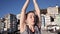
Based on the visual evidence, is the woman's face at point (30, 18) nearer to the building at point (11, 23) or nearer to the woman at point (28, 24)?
the woman at point (28, 24)

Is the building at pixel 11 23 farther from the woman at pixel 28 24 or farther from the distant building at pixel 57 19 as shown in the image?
the woman at pixel 28 24

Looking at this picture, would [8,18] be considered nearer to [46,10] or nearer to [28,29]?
[46,10]

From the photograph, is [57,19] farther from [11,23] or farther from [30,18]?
[30,18]

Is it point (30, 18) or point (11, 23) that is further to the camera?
point (11, 23)

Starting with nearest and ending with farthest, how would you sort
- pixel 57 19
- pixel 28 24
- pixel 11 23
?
1. pixel 28 24
2. pixel 57 19
3. pixel 11 23

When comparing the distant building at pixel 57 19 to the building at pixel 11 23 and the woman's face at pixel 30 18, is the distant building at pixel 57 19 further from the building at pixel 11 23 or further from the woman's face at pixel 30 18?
the woman's face at pixel 30 18

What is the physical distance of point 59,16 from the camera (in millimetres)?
7629

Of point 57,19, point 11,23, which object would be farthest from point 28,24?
point 11,23

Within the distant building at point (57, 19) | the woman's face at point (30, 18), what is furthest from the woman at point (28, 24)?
the distant building at point (57, 19)

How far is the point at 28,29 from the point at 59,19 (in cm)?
539

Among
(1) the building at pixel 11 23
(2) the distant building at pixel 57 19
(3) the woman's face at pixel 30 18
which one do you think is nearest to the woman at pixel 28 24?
(3) the woman's face at pixel 30 18

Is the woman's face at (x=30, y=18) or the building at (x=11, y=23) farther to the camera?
the building at (x=11, y=23)

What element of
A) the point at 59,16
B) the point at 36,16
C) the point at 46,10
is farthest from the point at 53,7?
the point at 36,16

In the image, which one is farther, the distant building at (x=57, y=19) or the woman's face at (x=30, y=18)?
the distant building at (x=57, y=19)
